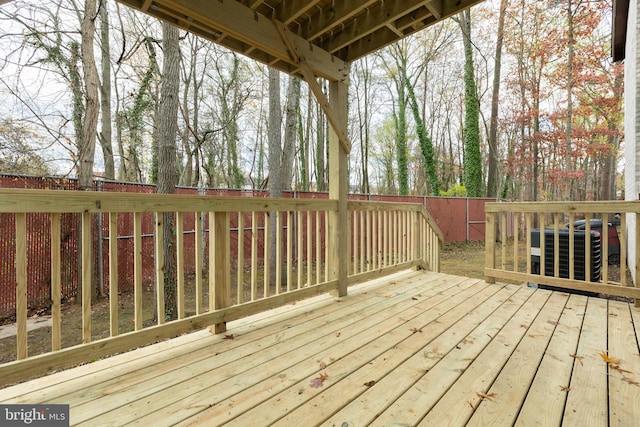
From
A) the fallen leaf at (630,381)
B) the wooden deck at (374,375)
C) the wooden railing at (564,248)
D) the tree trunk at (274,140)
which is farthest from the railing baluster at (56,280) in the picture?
the tree trunk at (274,140)

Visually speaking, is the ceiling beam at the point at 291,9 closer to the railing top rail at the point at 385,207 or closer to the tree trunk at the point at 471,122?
the railing top rail at the point at 385,207

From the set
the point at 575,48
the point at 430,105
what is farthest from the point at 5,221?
the point at 430,105

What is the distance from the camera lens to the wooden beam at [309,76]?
252 centimetres

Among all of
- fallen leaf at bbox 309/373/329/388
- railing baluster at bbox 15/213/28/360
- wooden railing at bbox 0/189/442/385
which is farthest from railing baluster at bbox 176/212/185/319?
fallen leaf at bbox 309/373/329/388

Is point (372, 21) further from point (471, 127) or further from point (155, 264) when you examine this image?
point (471, 127)

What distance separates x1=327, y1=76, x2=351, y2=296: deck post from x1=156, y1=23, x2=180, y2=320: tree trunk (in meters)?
2.12

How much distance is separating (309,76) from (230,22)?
77 centimetres

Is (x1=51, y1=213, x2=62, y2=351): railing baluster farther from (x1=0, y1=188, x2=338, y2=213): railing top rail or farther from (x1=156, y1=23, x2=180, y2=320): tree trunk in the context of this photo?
(x1=156, y1=23, x2=180, y2=320): tree trunk

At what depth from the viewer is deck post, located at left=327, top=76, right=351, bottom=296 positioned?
316cm

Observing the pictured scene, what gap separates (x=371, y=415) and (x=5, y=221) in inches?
210

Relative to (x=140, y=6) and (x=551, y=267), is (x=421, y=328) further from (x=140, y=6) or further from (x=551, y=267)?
(x=140, y=6)

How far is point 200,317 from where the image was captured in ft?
6.98

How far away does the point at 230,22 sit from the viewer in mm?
2180

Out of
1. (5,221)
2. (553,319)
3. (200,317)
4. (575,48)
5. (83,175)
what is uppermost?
(575,48)
